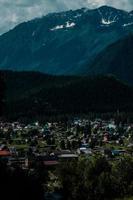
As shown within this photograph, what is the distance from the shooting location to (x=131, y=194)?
9744 centimetres

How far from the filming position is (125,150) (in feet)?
618

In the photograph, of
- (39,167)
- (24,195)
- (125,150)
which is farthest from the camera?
(125,150)

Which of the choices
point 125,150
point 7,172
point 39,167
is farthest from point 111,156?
point 7,172

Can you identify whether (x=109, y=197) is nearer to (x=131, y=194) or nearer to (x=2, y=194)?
(x=131, y=194)

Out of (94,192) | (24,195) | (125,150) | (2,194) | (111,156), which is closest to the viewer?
(2,194)

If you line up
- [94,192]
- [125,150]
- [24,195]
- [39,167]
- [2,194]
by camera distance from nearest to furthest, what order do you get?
[2,194], [24,195], [94,192], [39,167], [125,150]

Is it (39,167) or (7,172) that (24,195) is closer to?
(7,172)

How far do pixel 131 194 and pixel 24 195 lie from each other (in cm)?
4811

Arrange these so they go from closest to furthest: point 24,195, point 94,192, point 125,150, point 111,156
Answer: point 24,195 < point 94,192 < point 111,156 < point 125,150

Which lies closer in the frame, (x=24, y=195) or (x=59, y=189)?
(x=24, y=195)

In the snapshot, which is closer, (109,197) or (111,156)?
(109,197)

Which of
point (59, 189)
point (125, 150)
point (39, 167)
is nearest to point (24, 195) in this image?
point (59, 189)

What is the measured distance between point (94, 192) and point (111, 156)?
68.1m

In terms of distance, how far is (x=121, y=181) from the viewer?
101625 millimetres
